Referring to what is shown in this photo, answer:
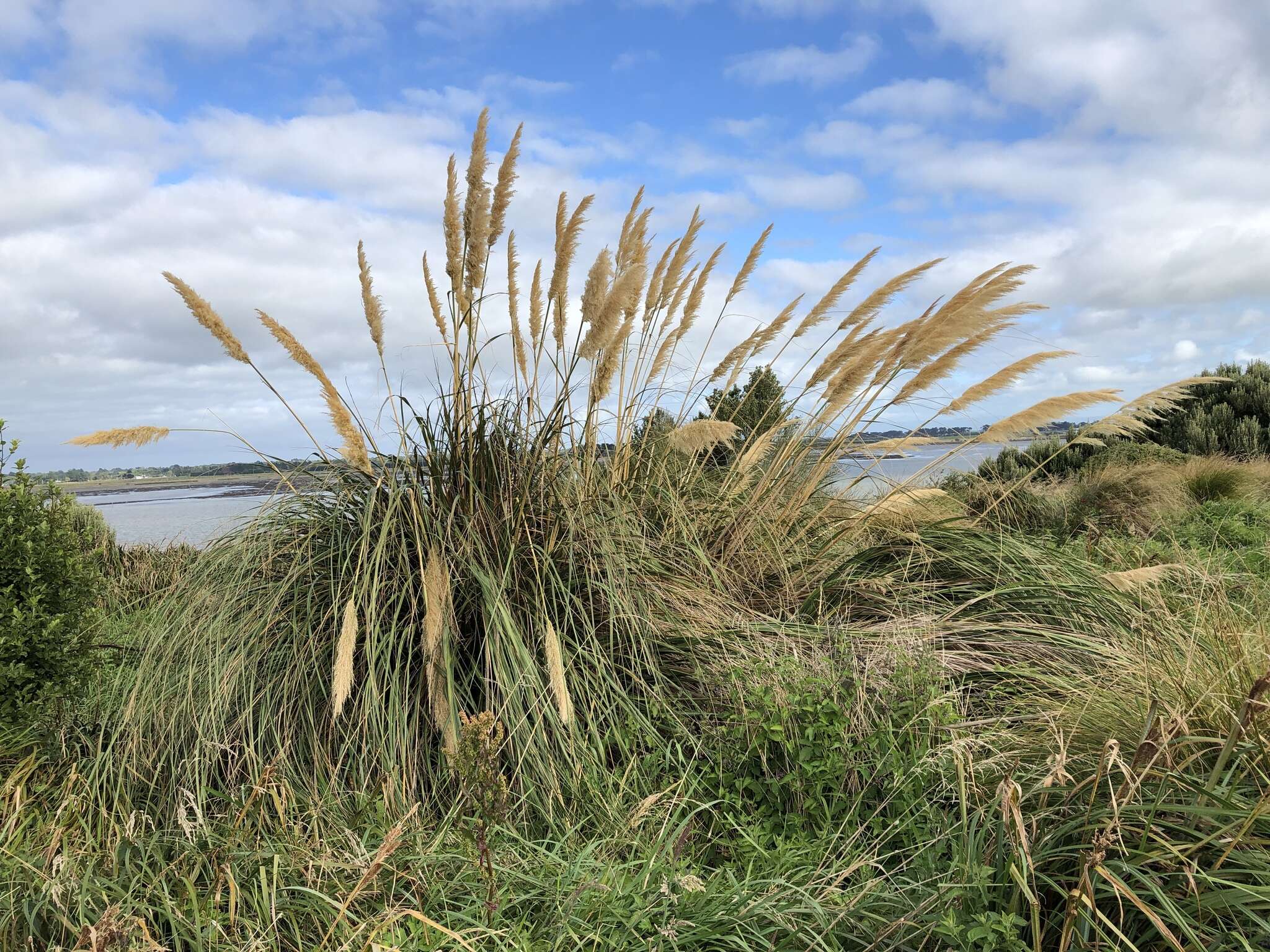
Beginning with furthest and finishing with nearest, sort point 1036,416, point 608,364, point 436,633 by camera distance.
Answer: point 1036,416, point 608,364, point 436,633

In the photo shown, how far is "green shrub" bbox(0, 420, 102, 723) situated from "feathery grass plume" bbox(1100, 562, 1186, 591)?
438 cm

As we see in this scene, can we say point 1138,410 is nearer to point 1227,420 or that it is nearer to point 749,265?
point 749,265

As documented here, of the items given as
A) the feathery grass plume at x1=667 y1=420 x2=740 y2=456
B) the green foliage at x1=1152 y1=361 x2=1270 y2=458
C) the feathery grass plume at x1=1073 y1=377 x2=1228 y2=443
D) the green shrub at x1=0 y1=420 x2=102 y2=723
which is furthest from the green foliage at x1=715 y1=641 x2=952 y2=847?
the green foliage at x1=1152 y1=361 x2=1270 y2=458

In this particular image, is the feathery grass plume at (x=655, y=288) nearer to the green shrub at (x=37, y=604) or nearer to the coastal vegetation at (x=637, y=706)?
the coastal vegetation at (x=637, y=706)

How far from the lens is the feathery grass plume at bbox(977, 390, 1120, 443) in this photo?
4293 mm

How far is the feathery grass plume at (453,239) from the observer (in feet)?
11.5

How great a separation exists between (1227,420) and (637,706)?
49.8 feet

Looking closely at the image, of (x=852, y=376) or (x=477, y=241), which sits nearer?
(x=477, y=241)

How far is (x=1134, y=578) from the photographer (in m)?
3.82

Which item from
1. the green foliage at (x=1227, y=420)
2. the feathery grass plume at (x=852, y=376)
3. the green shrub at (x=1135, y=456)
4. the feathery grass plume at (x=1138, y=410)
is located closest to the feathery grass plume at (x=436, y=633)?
the feathery grass plume at (x=852, y=376)

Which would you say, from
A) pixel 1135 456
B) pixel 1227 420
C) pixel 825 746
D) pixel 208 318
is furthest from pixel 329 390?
pixel 1227 420

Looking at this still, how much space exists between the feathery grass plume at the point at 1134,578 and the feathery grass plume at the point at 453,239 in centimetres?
308

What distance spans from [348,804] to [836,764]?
1.56 metres

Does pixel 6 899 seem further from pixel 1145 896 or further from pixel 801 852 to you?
pixel 1145 896
